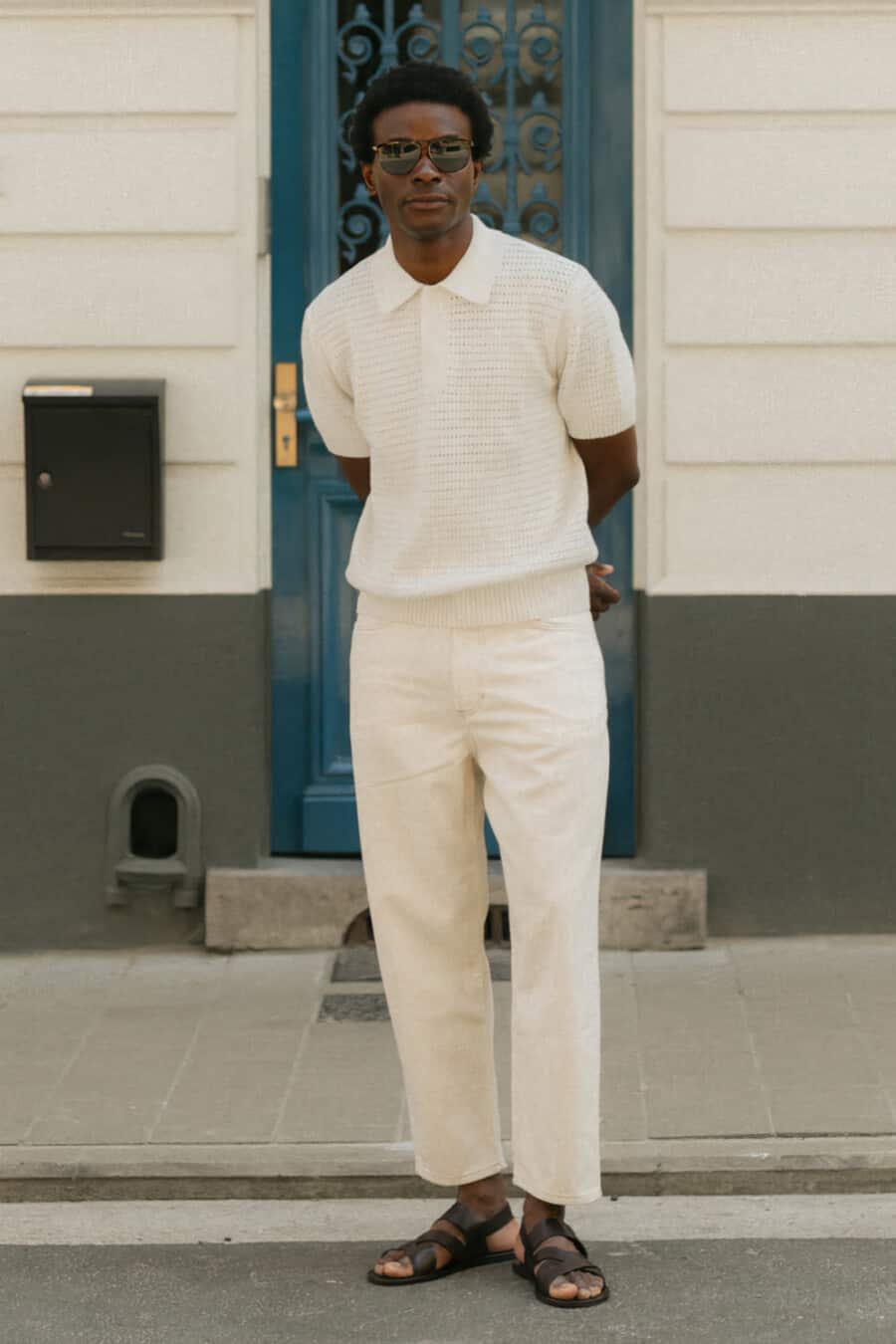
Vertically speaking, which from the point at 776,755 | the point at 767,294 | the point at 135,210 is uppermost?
the point at 135,210

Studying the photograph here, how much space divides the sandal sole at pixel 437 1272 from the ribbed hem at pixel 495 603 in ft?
4.07

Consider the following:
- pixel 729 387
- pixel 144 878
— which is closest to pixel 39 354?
pixel 144 878

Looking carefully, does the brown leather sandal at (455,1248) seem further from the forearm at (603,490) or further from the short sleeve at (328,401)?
the short sleeve at (328,401)

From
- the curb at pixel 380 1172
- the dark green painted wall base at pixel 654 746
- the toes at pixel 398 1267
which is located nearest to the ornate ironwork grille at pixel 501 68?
the dark green painted wall base at pixel 654 746

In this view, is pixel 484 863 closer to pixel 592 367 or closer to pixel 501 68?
pixel 592 367

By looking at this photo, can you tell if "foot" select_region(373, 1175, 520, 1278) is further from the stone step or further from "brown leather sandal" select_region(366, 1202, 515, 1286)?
the stone step

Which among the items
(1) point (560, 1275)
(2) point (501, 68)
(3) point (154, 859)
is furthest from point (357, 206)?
(1) point (560, 1275)

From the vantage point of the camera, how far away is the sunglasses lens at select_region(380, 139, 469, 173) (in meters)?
4.20

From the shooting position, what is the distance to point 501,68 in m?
7.16

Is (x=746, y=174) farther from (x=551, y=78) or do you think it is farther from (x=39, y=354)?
(x=39, y=354)

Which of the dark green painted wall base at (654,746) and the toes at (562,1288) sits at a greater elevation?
the dark green painted wall base at (654,746)

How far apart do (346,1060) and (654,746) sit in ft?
5.25

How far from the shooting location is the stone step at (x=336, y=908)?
701 cm

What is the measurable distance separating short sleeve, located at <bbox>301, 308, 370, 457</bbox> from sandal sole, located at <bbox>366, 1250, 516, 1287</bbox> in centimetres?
156
